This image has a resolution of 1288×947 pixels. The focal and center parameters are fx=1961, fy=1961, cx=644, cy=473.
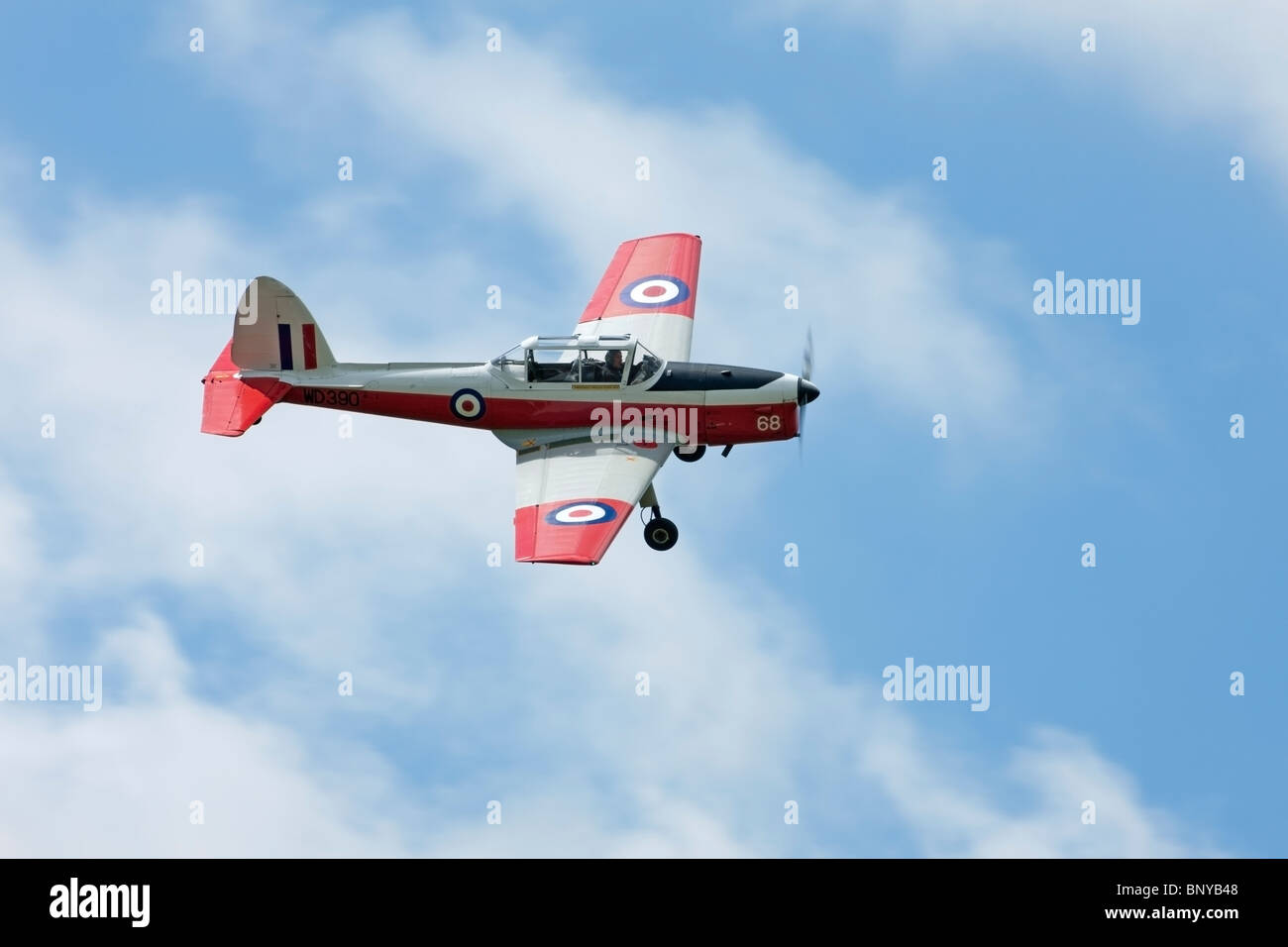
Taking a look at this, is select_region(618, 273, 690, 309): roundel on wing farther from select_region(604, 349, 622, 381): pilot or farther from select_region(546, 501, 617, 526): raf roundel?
select_region(546, 501, 617, 526): raf roundel

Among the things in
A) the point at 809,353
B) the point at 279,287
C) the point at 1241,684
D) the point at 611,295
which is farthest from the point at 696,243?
the point at 1241,684

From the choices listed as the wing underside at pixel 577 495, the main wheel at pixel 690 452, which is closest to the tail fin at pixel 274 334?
the wing underside at pixel 577 495

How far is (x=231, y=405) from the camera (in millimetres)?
26625

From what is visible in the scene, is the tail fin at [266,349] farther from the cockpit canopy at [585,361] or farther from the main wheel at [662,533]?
the main wheel at [662,533]

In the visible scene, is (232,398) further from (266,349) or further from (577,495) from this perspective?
(577,495)

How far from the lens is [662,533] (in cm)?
2605

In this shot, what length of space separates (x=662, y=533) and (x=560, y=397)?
7.39 feet

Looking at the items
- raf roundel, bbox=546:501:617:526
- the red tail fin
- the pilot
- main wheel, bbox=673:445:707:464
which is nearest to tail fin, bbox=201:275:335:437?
the red tail fin

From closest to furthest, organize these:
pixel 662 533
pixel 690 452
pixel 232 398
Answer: pixel 662 533
pixel 690 452
pixel 232 398

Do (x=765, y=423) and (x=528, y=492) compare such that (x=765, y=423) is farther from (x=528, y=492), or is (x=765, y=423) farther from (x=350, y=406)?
(x=350, y=406)

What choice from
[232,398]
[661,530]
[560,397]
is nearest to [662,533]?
[661,530]

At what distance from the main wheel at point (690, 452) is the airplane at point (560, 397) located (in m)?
0.02

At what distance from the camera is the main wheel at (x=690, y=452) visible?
26.2 m

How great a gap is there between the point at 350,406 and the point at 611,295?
438 centimetres
